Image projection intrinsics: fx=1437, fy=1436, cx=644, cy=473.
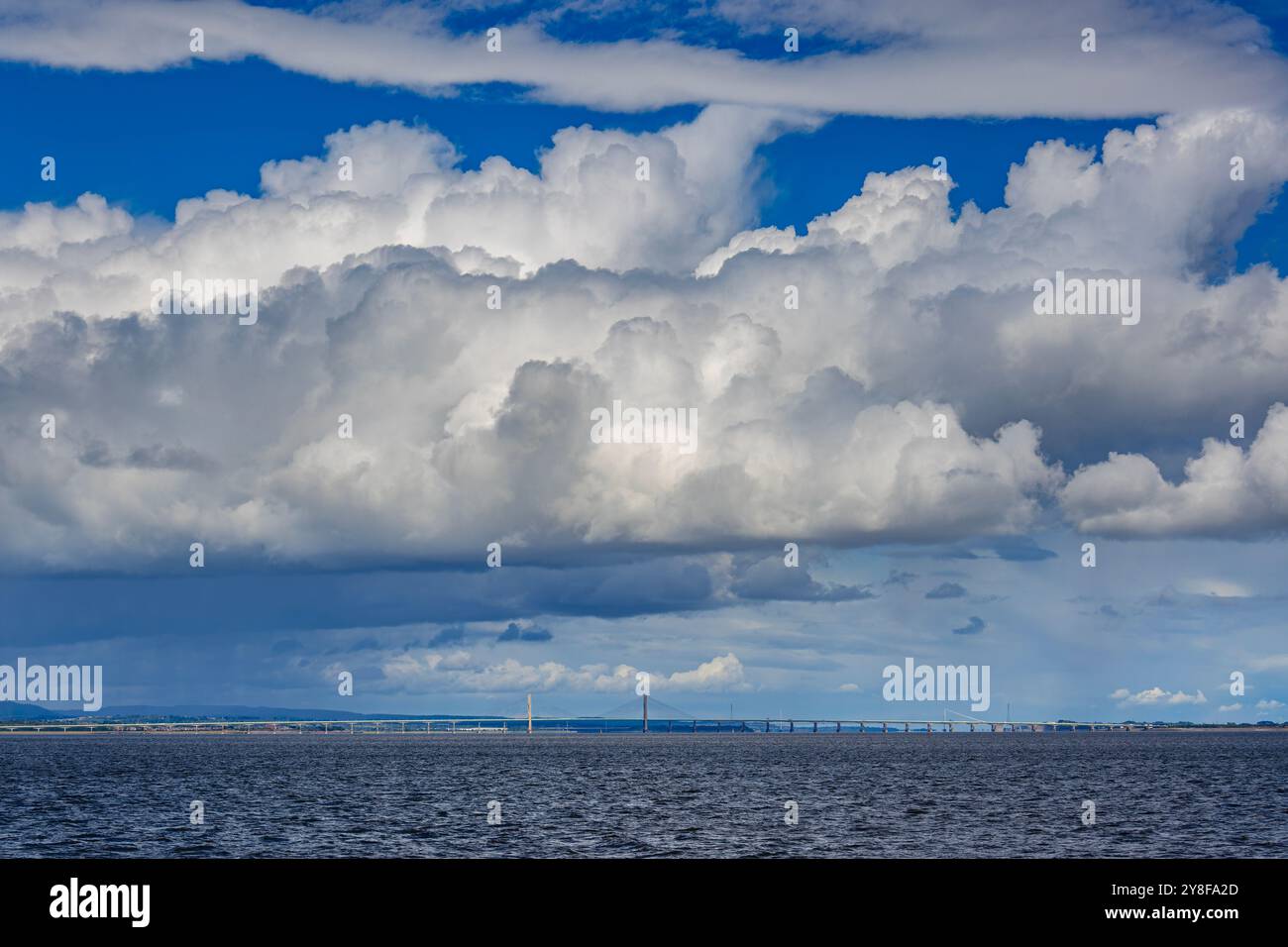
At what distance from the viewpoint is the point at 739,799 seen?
488 feet

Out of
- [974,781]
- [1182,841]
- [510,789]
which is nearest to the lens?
[1182,841]
